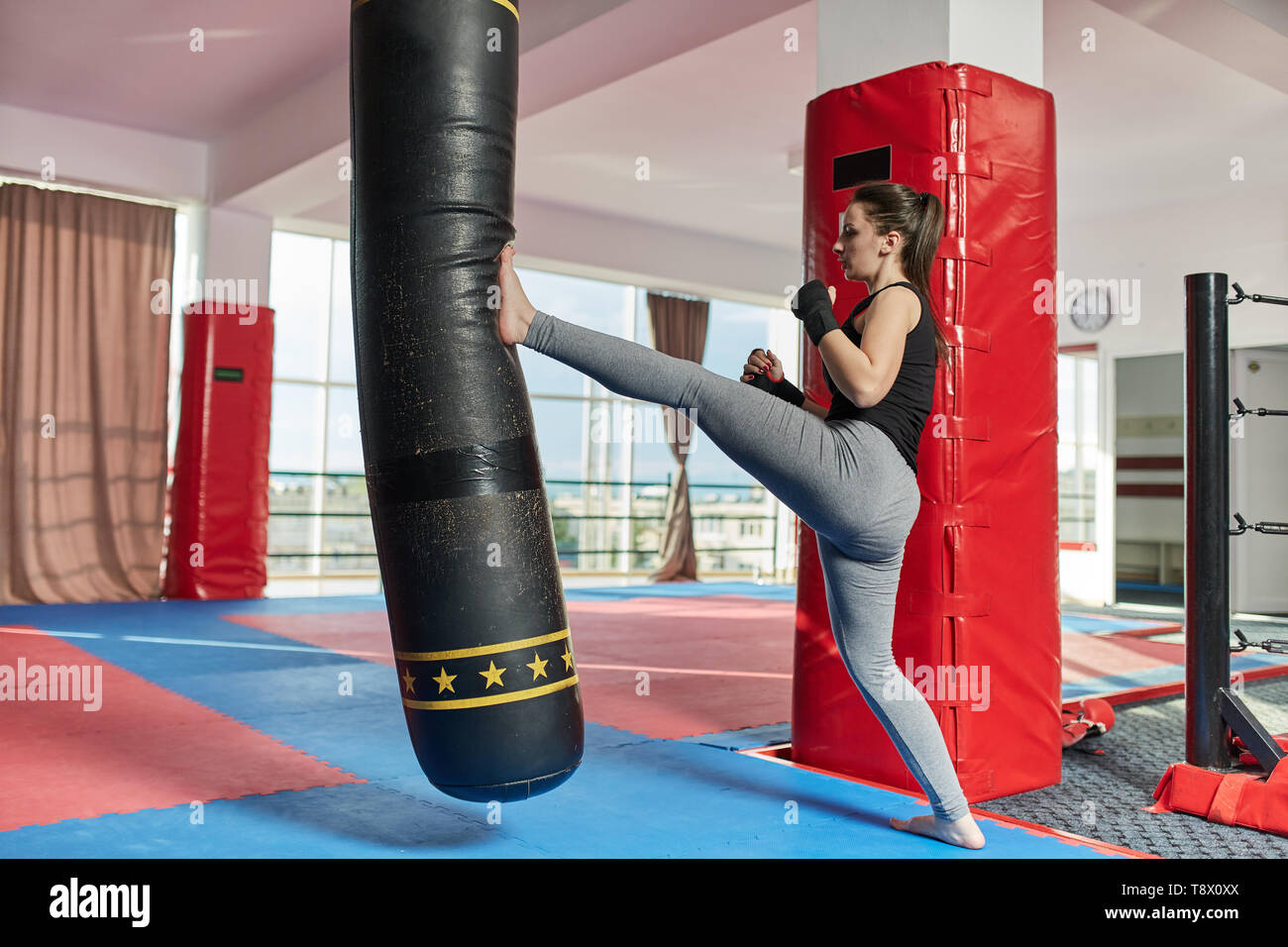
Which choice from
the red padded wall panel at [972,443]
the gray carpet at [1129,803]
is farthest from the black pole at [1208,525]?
the red padded wall panel at [972,443]

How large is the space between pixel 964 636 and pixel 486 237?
4.77 feet

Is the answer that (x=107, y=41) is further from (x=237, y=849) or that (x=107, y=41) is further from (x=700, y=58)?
(x=237, y=849)

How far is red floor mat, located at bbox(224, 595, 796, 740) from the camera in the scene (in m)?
3.39

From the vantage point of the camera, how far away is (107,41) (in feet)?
16.9

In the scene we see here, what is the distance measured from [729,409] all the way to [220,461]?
18.6 ft

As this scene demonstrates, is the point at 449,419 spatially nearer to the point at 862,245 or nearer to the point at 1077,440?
the point at 862,245

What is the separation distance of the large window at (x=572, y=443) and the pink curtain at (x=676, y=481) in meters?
0.13

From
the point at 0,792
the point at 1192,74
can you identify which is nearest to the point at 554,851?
the point at 0,792

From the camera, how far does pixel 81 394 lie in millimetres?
6453

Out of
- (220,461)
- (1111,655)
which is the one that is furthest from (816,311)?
(220,461)

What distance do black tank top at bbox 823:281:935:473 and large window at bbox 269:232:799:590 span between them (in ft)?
20.9

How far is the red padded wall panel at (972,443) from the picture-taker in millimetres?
2461

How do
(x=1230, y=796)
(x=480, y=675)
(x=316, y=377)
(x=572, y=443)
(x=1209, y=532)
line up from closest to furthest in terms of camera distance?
1. (x=480, y=675)
2. (x=1230, y=796)
3. (x=1209, y=532)
4. (x=316, y=377)
5. (x=572, y=443)

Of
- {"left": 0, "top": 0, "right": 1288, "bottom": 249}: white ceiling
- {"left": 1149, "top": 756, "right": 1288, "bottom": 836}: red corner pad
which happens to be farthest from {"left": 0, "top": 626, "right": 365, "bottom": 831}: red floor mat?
{"left": 0, "top": 0, "right": 1288, "bottom": 249}: white ceiling
